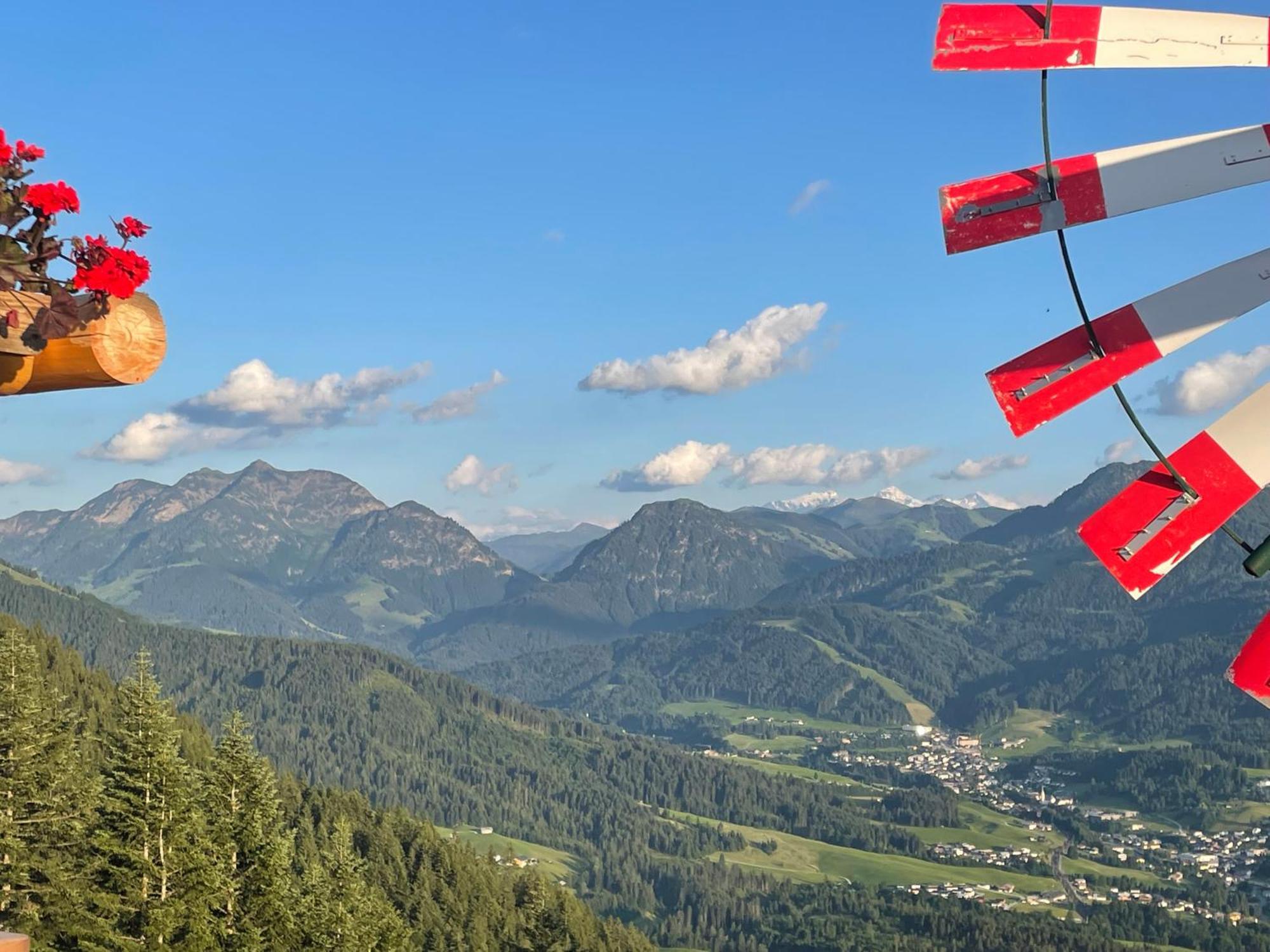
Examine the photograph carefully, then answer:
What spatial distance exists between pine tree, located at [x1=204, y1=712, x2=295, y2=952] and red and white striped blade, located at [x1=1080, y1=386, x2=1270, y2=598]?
159 ft

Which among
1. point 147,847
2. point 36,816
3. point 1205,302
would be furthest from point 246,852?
point 1205,302

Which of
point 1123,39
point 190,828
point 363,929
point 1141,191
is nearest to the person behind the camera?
point 1123,39

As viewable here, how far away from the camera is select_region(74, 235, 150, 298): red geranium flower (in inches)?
238

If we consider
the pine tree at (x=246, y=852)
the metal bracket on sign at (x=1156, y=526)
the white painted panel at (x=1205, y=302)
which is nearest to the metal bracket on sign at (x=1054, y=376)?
the white painted panel at (x=1205, y=302)

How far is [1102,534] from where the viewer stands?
25.7ft

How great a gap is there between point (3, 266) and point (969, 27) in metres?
5.46

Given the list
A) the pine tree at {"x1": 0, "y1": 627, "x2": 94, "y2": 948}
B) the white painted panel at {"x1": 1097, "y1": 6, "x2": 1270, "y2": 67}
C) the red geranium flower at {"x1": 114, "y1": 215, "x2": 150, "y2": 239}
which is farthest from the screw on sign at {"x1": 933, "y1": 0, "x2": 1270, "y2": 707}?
the pine tree at {"x1": 0, "y1": 627, "x2": 94, "y2": 948}

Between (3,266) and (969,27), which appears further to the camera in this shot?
(969,27)

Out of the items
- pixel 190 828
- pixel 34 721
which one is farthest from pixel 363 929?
pixel 34 721

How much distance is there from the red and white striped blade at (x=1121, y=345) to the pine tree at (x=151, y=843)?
46420 millimetres

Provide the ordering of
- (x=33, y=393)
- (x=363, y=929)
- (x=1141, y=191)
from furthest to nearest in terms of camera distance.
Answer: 1. (x=363, y=929)
2. (x=1141, y=191)
3. (x=33, y=393)

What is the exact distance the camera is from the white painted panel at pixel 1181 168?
7.66 meters

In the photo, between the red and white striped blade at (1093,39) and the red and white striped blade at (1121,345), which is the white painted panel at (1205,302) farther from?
the red and white striped blade at (1093,39)

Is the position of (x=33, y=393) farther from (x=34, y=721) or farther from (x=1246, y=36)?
(x=34, y=721)
